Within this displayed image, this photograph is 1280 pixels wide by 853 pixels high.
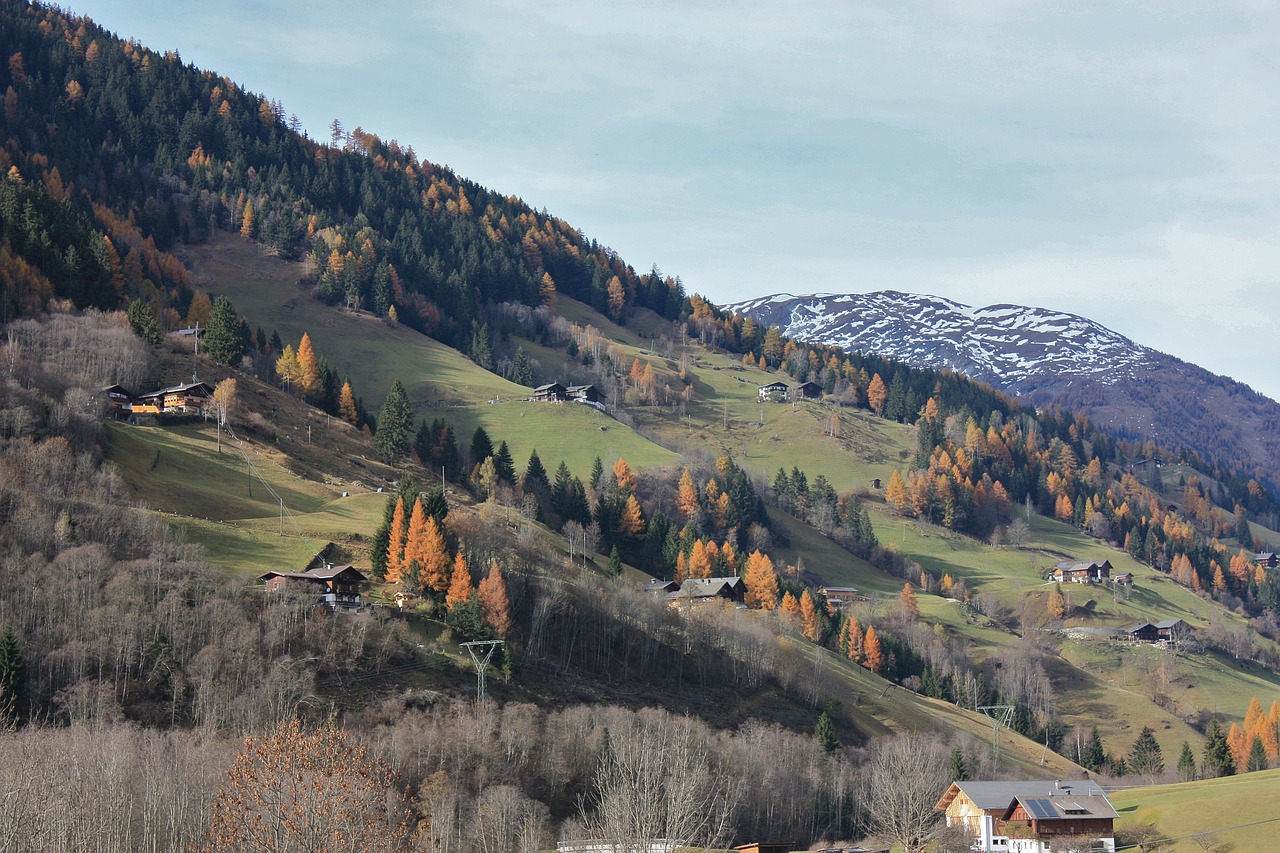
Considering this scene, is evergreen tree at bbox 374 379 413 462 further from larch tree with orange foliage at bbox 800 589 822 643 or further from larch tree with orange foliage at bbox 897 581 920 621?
larch tree with orange foliage at bbox 897 581 920 621

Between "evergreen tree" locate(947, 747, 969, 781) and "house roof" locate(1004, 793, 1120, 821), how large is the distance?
63.7 ft

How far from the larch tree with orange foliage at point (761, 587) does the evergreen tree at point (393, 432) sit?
4564 cm

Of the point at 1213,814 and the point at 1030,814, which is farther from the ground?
the point at 1213,814

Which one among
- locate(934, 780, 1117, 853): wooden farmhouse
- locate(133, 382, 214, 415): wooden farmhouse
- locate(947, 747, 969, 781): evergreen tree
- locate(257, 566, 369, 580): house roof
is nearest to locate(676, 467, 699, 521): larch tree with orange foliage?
locate(133, 382, 214, 415): wooden farmhouse

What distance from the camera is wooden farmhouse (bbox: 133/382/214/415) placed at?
440ft

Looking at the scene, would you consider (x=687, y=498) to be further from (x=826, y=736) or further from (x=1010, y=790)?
(x=1010, y=790)

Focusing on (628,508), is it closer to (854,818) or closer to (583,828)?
(854,818)

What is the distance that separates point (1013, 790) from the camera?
89062 mm

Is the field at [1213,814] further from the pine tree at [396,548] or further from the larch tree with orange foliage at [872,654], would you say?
the pine tree at [396,548]

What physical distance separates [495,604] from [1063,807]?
152 feet

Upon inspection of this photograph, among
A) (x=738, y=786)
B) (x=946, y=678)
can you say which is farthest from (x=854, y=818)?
(x=946, y=678)

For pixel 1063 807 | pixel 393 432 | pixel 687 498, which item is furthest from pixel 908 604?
pixel 1063 807

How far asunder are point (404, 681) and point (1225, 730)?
109863 millimetres

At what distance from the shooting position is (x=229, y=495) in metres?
117
